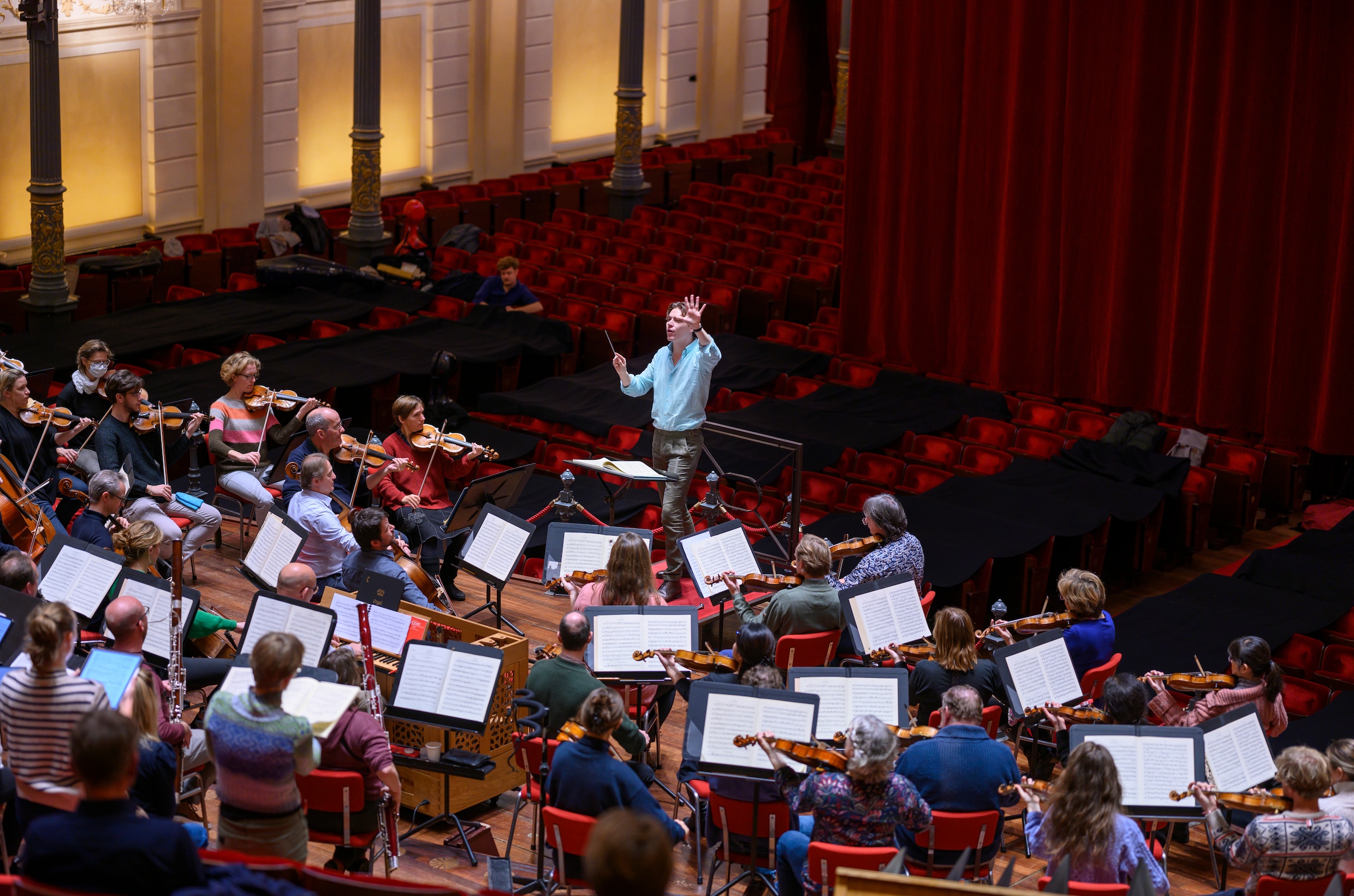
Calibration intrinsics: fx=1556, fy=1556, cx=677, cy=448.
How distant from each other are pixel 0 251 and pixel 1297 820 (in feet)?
43.5

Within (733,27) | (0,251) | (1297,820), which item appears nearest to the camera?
(1297,820)

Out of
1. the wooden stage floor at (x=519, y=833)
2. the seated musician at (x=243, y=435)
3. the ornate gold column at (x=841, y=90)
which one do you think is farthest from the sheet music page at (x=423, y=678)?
the ornate gold column at (x=841, y=90)

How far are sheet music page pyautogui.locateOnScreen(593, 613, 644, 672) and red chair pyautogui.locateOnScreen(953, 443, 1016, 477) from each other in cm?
506

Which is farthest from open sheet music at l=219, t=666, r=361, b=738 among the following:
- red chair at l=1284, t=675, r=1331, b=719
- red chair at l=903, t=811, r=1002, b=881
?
red chair at l=1284, t=675, r=1331, b=719

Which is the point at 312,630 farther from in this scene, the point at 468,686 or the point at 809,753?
the point at 809,753

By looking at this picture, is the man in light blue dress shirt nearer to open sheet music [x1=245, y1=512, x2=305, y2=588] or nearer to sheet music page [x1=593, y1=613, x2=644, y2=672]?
open sheet music [x1=245, y1=512, x2=305, y2=588]

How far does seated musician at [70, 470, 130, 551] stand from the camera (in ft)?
23.6

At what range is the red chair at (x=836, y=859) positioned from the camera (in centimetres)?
477

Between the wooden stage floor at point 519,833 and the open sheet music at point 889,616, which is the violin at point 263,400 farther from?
the open sheet music at point 889,616

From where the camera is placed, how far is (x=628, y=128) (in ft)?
58.5

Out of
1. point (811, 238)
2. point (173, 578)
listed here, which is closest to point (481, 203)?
point (811, 238)

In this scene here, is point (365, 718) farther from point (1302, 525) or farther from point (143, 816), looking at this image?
point (1302, 525)

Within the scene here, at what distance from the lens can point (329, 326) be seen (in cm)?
1286

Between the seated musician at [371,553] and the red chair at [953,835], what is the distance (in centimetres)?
263
